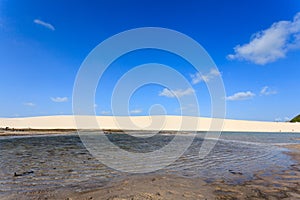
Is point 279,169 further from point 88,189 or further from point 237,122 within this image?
point 237,122

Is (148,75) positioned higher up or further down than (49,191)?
higher up

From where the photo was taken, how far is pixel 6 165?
10789 mm

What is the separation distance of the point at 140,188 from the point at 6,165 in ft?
24.2

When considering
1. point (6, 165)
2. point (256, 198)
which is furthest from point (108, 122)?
point (256, 198)

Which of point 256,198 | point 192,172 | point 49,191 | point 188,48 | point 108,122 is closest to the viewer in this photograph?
point 256,198

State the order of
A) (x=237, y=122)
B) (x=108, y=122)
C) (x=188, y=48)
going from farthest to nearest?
1. (x=237, y=122)
2. (x=108, y=122)
3. (x=188, y=48)

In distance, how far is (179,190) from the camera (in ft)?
22.8

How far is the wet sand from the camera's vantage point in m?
6.34

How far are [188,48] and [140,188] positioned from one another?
1566 cm

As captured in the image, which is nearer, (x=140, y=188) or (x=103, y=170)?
(x=140, y=188)

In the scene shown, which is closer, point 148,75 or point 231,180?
point 231,180

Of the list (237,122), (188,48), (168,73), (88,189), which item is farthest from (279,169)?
(237,122)

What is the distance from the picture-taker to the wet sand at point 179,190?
6342 millimetres

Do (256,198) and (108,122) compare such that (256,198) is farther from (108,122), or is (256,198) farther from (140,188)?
(108,122)
